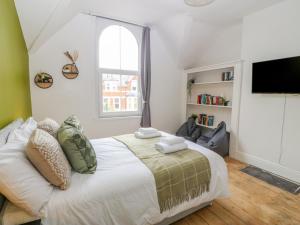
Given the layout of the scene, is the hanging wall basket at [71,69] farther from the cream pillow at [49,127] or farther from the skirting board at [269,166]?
the skirting board at [269,166]

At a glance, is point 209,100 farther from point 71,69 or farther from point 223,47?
point 71,69

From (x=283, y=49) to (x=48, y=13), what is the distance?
3.27 meters

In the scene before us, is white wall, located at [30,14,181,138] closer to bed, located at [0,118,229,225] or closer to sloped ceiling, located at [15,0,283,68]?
sloped ceiling, located at [15,0,283,68]

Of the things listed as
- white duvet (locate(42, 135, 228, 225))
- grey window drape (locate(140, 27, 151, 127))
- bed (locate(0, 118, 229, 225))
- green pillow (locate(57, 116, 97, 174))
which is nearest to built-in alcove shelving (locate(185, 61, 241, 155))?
grey window drape (locate(140, 27, 151, 127))

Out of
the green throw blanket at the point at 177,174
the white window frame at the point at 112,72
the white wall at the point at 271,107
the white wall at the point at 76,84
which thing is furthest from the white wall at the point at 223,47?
the green throw blanket at the point at 177,174

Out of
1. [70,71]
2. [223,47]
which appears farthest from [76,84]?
[223,47]

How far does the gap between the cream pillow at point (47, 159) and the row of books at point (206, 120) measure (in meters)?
3.21

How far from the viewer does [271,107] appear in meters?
2.58

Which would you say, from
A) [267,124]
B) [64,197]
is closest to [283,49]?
[267,124]

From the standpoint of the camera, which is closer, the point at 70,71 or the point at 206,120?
the point at 70,71

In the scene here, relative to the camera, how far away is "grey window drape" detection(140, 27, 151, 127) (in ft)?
11.5

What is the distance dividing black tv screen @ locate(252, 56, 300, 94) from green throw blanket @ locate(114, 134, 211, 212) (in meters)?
1.66

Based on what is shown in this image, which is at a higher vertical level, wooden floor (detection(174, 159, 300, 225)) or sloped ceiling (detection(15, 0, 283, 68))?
sloped ceiling (detection(15, 0, 283, 68))

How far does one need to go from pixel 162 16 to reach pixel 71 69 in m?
1.93
